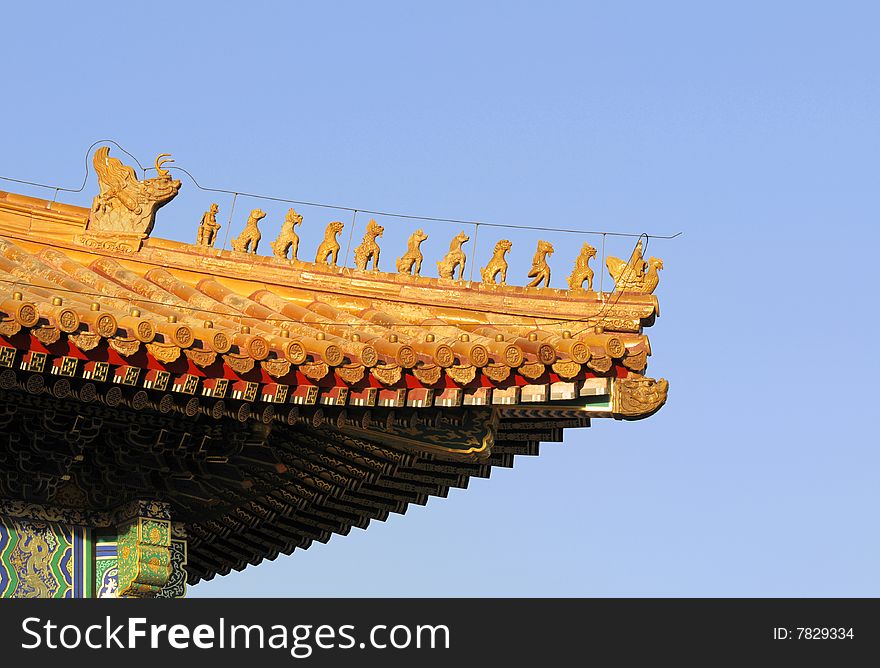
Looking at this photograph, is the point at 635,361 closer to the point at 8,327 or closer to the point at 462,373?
the point at 462,373

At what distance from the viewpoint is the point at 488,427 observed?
1330cm

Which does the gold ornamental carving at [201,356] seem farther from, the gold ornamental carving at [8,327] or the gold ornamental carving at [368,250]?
the gold ornamental carving at [368,250]

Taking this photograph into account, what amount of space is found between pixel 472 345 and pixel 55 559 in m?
3.27

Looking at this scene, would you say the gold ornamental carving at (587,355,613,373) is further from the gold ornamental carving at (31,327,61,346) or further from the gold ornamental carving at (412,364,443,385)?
the gold ornamental carving at (31,327,61,346)

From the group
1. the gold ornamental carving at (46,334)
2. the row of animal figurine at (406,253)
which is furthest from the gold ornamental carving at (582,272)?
the gold ornamental carving at (46,334)

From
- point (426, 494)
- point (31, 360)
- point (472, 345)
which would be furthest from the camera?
point (426, 494)

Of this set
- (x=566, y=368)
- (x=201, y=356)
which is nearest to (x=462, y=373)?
(x=566, y=368)

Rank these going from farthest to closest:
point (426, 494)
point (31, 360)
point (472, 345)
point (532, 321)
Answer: point (426, 494)
point (532, 321)
point (472, 345)
point (31, 360)

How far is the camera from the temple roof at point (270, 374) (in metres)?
11.9

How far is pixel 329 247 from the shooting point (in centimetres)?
1437
